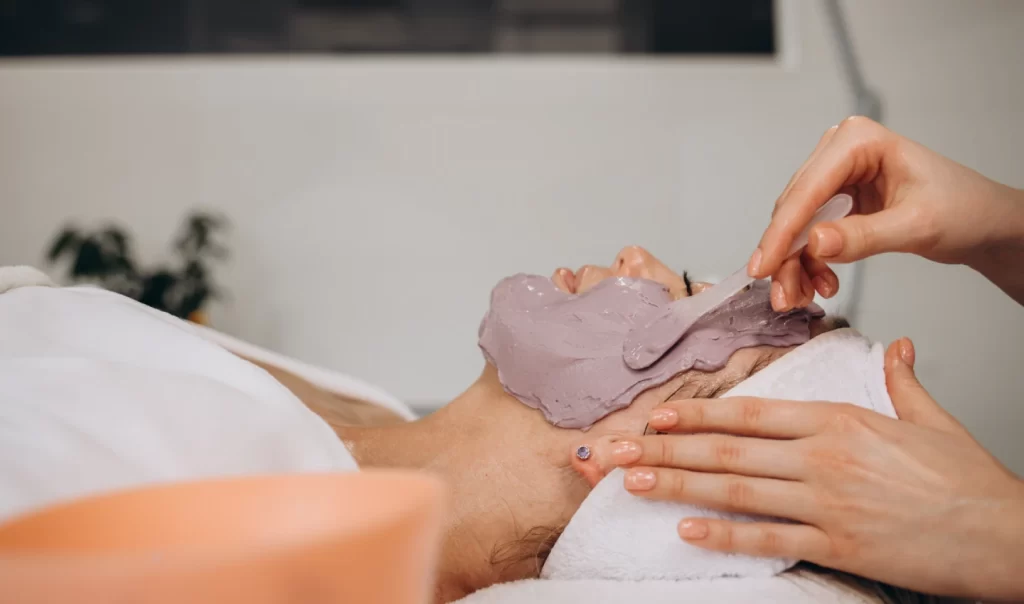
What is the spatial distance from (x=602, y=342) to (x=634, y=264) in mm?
174

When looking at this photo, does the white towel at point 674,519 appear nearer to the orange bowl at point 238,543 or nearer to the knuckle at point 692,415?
the knuckle at point 692,415

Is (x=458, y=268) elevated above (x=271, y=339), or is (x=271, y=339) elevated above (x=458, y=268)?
(x=458, y=268)

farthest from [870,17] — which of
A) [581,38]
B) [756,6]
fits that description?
[581,38]

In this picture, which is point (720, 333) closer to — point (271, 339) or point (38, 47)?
point (271, 339)

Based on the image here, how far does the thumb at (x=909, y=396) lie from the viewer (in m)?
0.77

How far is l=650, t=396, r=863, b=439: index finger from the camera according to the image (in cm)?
76

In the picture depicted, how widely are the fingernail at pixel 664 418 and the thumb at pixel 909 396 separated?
0.83 ft

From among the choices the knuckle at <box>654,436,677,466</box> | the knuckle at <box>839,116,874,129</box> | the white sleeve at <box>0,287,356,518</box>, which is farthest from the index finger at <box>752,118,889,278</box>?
the white sleeve at <box>0,287,356,518</box>

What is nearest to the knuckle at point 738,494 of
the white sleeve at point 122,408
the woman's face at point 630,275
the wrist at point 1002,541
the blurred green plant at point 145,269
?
the wrist at point 1002,541

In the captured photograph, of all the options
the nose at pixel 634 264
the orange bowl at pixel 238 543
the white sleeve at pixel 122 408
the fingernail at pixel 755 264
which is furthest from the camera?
the nose at pixel 634 264

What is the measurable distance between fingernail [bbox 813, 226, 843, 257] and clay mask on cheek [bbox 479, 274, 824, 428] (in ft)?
0.59

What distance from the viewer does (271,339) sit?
9.06 feet

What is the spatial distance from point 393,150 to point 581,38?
0.80m

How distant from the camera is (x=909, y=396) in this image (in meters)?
0.80
